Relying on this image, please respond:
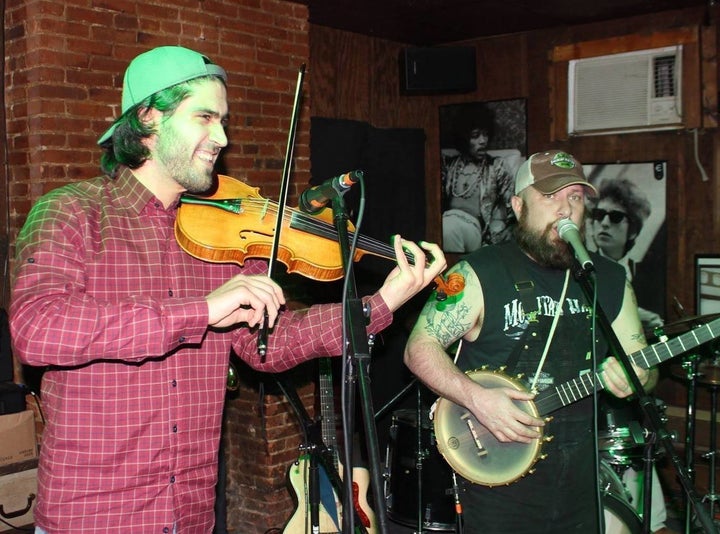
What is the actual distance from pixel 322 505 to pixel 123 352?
313cm

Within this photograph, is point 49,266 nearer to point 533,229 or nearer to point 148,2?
point 533,229

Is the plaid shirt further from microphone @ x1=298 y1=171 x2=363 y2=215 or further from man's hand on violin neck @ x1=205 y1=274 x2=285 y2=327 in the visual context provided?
microphone @ x1=298 y1=171 x2=363 y2=215

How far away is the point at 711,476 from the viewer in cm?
526

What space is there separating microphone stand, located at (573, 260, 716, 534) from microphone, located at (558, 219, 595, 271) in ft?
0.05

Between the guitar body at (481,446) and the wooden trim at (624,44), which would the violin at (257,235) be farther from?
the wooden trim at (624,44)

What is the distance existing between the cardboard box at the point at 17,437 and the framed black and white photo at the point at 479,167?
4.10 metres

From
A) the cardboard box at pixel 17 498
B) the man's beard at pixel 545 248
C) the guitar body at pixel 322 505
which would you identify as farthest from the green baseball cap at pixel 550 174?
the cardboard box at pixel 17 498

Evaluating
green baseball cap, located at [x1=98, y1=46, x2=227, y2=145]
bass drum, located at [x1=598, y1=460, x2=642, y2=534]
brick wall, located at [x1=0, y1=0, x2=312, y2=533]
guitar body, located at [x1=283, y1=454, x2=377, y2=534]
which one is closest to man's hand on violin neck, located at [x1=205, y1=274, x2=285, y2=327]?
green baseball cap, located at [x1=98, y1=46, x2=227, y2=145]

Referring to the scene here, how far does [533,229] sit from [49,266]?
6.66 feet

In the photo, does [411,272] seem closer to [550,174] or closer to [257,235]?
[257,235]

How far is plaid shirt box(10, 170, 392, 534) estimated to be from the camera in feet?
6.63

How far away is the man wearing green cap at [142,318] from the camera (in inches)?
79.9

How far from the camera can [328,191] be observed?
2.16m

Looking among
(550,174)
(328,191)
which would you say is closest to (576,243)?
(550,174)
